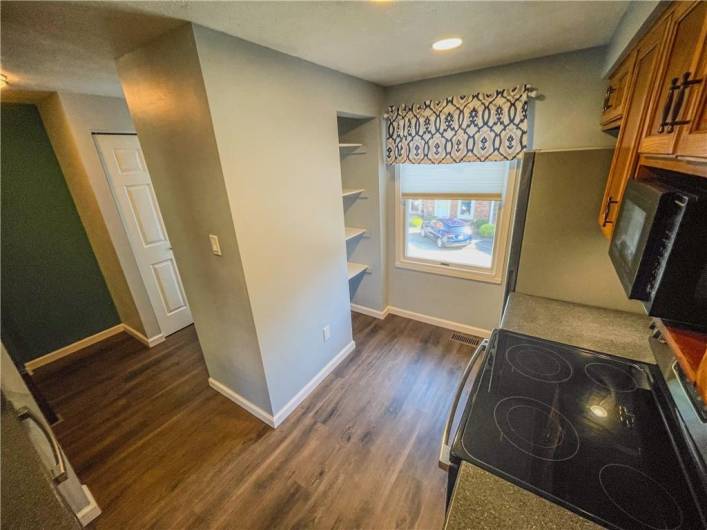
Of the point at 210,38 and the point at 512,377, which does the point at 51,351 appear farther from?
the point at 512,377

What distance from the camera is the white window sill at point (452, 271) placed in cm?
Answer: 268

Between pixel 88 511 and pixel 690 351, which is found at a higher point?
pixel 690 351

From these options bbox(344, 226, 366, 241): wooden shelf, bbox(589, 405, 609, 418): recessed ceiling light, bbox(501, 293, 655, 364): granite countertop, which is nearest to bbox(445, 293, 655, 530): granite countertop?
bbox(501, 293, 655, 364): granite countertop

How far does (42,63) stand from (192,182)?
1.05 metres

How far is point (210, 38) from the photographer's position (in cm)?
130

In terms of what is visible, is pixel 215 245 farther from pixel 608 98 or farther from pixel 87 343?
pixel 87 343

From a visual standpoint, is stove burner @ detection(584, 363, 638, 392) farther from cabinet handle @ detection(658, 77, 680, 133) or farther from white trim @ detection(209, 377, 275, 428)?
white trim @ detection(209, 377, 275, 428)

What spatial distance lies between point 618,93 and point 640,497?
1757mm

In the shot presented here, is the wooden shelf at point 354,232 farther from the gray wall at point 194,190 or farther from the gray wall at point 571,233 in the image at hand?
the gray wall at point 571,233

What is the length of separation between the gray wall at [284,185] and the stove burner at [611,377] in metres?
1.66

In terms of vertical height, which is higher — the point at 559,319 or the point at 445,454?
the point at 559,319

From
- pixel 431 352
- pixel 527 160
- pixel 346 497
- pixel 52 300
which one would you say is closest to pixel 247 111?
pixel 527 160

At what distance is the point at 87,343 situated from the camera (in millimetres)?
3074

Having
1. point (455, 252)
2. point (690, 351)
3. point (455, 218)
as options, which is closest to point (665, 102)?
point (690, 351)
